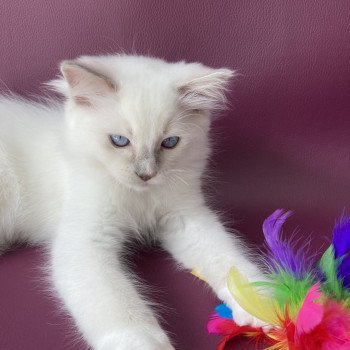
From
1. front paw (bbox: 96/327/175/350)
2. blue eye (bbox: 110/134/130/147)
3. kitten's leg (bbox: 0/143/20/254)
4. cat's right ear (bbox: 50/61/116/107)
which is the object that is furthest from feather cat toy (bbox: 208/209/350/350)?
kitten's leg (bbox: 0/143/20/254)

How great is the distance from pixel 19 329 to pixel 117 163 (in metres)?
0.50

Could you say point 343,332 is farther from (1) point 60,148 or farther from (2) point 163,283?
(1) point 60,148

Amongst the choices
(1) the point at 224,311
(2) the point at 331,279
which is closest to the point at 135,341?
(1) the point at 224,311

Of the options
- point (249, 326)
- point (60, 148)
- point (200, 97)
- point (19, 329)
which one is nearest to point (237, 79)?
point (200, 97)

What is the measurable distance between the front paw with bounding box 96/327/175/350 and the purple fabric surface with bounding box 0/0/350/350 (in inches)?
29.4

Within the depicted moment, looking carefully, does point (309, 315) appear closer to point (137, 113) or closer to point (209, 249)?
point (209, 249)

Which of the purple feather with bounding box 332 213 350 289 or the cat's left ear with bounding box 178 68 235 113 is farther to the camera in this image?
the cat's left ear with bounding box 178 68 235 113

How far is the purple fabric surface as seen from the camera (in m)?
2.15

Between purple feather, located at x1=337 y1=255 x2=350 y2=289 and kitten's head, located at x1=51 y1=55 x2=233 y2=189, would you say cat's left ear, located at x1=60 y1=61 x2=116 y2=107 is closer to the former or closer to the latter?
kitten's head, located at x1=51 y1=55 x2=233 y2=189

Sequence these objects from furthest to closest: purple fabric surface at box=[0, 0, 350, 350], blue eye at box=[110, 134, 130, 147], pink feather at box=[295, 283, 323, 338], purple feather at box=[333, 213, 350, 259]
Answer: purple fabric surface at box=[0, 0, 350, 350] → blue eye at box=[110, 134, 130, 147] → purple feather at box=[333, 213, 350, 259] → pink feather at box=[295, 283, 323, 338]

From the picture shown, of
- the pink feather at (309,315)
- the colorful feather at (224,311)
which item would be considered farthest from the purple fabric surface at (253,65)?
the pink feather at (309,315)

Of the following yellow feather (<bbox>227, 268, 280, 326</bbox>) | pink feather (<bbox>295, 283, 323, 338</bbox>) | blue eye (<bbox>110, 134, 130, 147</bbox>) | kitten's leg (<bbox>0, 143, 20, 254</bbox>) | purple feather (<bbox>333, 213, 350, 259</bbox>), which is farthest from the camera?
kitten's leg (<bbox>0, 143, 20, 254</bbox>)

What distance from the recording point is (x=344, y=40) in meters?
2.16

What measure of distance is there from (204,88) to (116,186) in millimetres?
387
